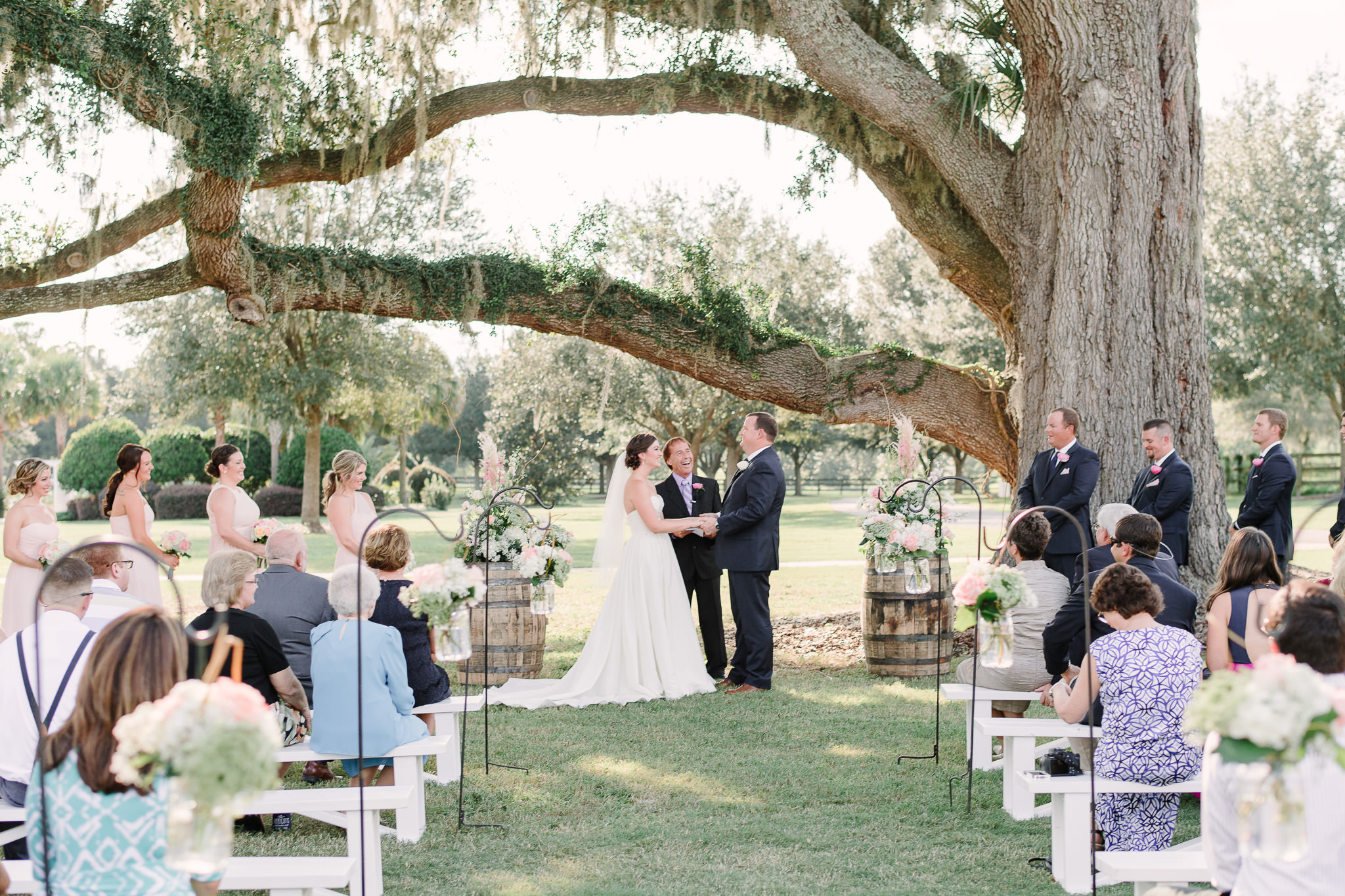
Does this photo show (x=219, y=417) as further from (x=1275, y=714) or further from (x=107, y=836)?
(x=1275, y=714)

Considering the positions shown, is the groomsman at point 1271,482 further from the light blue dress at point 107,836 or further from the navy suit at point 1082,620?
the light blue dress at point 107,836

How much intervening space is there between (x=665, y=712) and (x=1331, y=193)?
85.8 ft

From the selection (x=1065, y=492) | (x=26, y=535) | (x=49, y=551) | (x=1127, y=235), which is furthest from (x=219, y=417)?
(x=1065, y=492)

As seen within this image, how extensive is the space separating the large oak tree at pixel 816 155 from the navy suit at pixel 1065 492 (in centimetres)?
95

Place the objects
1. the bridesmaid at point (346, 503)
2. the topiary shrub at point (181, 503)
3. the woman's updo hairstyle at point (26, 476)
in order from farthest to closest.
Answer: the topiary shrub at point (181, 503)
the bridesmaid at point (346, 503)
the woman's updo hairstyle at point (26, 476)

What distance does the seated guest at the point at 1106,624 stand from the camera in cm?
493

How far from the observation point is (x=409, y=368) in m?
26.6

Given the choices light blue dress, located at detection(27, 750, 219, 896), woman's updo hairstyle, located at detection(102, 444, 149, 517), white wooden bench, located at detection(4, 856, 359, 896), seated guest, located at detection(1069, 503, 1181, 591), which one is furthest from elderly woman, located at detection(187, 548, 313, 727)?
seated guest, located at detection(1069, 503, 1181, 591)

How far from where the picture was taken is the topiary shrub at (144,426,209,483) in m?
37.7

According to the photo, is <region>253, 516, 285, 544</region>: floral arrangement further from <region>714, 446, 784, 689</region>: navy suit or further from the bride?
<region>714, 446, 784, 689</region>: navy suit

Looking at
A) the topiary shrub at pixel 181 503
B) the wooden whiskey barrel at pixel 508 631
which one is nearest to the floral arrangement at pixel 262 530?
the wooden whiskey barrel at pixel 508 631

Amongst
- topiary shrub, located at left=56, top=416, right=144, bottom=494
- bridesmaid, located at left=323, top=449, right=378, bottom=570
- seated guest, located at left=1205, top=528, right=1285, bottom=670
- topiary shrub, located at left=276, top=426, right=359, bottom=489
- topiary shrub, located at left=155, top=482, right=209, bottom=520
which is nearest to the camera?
seated guest, located at left=1205, top=528, right=1285, bottom=670

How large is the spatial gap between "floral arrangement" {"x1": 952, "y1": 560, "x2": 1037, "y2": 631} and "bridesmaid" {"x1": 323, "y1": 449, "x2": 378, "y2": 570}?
172 inches

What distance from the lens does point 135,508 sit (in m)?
7.63
